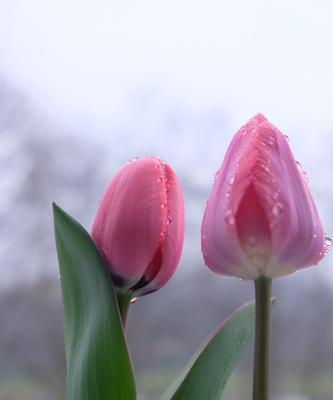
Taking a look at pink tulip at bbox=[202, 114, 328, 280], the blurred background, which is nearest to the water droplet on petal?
pink tulip at bbox=[202, 114, 328, 280]

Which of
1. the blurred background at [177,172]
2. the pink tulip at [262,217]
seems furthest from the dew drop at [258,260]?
the blurred background at [177,172]

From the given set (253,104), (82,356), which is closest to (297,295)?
(253,104)

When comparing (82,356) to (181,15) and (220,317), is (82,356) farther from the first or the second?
(181,15)

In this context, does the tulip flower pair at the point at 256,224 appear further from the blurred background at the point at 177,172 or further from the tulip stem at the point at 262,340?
the blurred background at the point at 177,172

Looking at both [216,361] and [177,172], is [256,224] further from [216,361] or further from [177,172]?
[177,172]

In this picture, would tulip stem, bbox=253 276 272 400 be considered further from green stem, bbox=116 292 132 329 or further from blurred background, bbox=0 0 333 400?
blurred background, bbox=0 0 333 400
